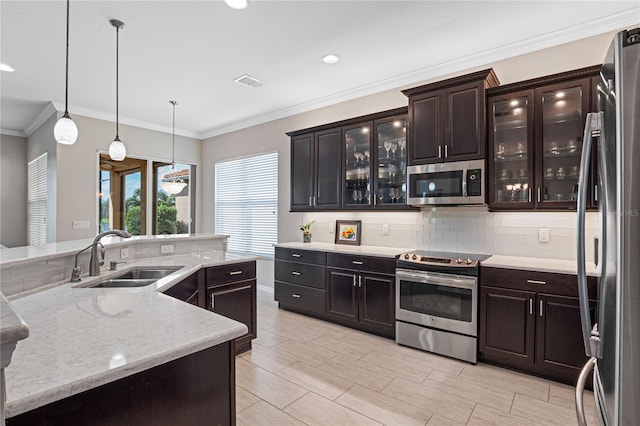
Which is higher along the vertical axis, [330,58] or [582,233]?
[330,58]

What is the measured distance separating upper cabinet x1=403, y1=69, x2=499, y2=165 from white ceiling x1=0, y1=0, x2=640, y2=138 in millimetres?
401

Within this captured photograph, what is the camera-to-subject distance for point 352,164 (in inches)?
162

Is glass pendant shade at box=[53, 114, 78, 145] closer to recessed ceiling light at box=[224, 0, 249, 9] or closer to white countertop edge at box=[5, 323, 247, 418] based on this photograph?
recessed ceiling light at box=[224, 0, 249, 9]

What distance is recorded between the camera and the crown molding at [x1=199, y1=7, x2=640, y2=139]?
2770mm

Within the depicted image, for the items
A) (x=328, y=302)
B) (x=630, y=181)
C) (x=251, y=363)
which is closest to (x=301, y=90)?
(x=328, y=302)

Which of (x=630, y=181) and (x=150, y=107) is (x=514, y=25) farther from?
(x=150, y=107)

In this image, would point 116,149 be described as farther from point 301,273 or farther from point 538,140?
point 538,140

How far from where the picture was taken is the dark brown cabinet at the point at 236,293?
286cm

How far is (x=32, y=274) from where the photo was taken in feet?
Result: 5.82

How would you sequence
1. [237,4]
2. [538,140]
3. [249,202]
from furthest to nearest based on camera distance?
1. [249,202]
2. [538,140]
3. [237,4]

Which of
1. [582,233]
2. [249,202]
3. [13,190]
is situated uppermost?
[13,190]

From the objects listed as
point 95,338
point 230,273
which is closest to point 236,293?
point 230,273

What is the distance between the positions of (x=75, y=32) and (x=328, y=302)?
147 inches

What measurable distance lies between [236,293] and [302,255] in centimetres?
131
